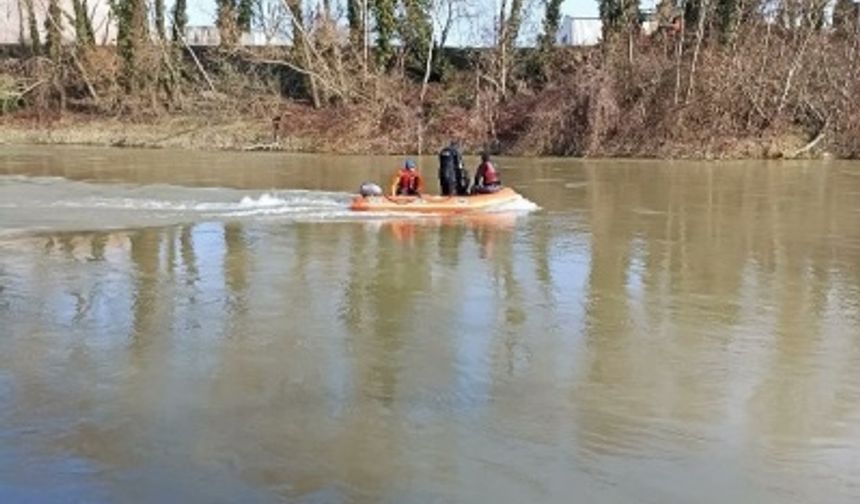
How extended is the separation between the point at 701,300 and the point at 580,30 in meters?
37.7

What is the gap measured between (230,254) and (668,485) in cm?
879

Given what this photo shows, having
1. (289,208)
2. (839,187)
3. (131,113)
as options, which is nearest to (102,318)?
(289,208)

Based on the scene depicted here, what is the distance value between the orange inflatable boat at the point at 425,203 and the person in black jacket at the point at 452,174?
2.37 ft

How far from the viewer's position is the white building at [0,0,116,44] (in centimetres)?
4531

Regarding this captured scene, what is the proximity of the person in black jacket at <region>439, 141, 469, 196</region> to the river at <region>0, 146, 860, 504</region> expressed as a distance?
1.70m

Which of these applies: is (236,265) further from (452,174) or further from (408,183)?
(452,174)

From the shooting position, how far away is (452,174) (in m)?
18.6

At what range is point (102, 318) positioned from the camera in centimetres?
976

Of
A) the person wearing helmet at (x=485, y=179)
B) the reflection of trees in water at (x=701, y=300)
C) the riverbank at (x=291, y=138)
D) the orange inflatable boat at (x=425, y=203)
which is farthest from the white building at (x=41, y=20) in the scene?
the reflection of trees in water at (x=701, y=300)

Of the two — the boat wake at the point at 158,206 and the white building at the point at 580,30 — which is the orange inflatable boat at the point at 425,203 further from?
the white building at the point at 580,30

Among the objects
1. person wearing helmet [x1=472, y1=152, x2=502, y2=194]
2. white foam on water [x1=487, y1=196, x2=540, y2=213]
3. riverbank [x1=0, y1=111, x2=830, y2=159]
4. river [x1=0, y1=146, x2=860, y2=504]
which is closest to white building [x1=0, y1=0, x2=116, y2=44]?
riverbank [x1=0, y1=111, x2=830, y2=159]

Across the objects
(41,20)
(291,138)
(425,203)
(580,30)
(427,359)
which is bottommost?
(427,359)

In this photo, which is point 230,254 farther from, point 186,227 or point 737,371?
point 737,371

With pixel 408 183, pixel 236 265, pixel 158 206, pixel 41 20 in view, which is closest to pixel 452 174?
pixel 408 183
